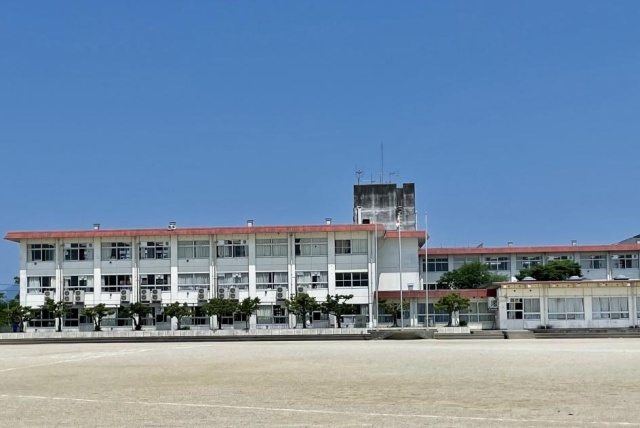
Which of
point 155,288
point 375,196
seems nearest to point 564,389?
point 155,288

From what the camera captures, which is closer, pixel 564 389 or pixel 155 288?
pixel 564 389

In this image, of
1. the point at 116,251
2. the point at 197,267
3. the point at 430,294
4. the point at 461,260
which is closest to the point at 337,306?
the point at 430,294

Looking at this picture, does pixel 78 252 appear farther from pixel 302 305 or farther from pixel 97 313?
pixel 302 305

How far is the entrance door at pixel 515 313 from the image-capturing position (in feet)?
215

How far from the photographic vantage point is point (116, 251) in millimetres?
70688

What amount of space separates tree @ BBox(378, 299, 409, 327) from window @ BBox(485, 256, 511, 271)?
20.0 m

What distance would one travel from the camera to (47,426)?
46.8 feet

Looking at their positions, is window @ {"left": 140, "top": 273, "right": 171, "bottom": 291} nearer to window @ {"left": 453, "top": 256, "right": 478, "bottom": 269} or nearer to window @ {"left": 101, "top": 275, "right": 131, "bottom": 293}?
window @ {"left": 101, "top": 275, "right": 131, "bottom": 293}

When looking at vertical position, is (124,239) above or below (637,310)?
above

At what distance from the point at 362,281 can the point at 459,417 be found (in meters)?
54.2

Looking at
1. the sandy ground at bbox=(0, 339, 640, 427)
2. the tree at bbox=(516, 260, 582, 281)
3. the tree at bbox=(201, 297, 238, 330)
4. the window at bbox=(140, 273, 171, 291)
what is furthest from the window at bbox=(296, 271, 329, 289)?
the sandy ground at bbox=(0, 339, 640, 427)

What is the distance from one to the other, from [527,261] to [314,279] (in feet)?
88.4

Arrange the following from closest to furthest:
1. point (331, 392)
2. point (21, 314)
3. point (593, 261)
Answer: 1. point (331, 392)
2. point (21, 314)
3. point (593, 261)

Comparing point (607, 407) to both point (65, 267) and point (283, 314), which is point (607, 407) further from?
point (65, 267)
